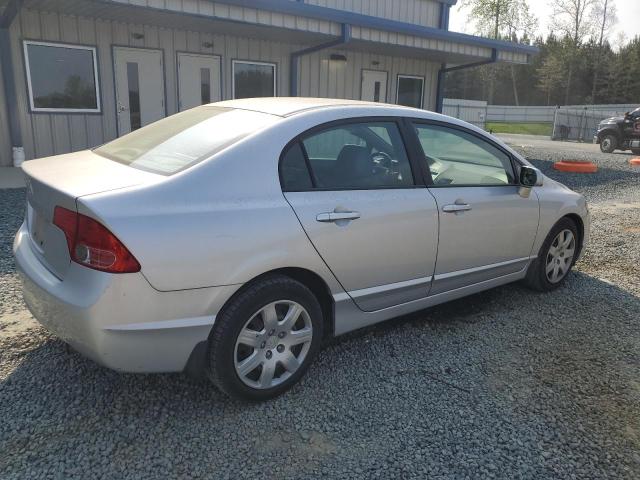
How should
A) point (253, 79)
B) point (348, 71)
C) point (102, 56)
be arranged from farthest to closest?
point (348, 71)
point (253, 79)
point (102, 56)

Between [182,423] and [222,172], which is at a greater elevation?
[222,172]

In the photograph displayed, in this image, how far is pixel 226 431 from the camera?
254cm

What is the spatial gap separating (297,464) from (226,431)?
422mm

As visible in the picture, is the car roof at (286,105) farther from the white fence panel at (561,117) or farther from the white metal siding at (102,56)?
the white fence panel at (561,117)

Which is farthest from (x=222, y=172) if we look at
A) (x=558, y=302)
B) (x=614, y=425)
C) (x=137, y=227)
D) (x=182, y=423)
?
(x=558, y=302)

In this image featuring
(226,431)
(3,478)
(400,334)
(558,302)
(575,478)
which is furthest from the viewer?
(558,302)

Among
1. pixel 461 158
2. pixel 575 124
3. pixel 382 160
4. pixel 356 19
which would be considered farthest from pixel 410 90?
pixel 575 124

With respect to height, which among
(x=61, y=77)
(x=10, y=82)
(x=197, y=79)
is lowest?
(x=10, y=82)

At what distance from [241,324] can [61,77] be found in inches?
346

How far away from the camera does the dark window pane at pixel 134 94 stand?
1004cm

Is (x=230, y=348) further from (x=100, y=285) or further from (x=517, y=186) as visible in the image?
(x=517, y=186)

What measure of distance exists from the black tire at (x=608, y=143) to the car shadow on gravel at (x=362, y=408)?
18.7m

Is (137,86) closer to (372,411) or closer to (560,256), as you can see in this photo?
(560,256)

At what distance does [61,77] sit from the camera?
9414 mm
